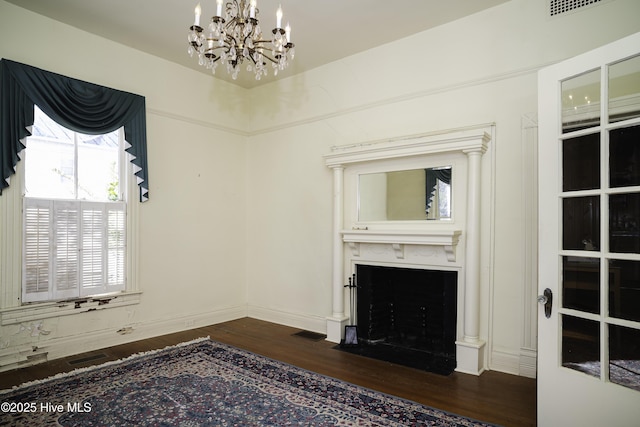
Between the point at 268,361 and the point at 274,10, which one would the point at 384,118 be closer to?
the point at 274,10

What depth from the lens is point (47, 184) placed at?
12.0 feet

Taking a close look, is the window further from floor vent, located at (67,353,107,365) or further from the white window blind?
floor vent, located at (67,353,107,365)

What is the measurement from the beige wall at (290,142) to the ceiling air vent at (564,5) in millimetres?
52

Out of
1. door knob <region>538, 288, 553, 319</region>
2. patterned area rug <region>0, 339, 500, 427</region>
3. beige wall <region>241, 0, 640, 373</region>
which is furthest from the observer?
beige wall <region>241, 0, 640, 373</region>

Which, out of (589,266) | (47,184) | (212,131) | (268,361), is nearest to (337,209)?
(268,361)

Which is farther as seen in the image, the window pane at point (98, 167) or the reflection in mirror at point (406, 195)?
the window pane at point (98, 167)

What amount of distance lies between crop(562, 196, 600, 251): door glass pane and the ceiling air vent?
6.17ft

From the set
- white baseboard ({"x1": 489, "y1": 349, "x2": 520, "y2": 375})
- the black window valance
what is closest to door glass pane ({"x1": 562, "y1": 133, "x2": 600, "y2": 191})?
white baseboard ({"x1": 489, "y1": 349, "x2": 520, "y2": 375})

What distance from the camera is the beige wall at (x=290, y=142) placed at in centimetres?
335

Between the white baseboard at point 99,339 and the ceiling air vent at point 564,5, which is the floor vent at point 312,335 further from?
the ceiling air vent at point 564,5

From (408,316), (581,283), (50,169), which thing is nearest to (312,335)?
(408,316)

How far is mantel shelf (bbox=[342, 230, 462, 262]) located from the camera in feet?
11.6

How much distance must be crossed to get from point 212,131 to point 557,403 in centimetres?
463

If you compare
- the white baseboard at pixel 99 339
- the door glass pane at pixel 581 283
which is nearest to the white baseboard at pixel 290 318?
the white baseboard at pixel 99 339
